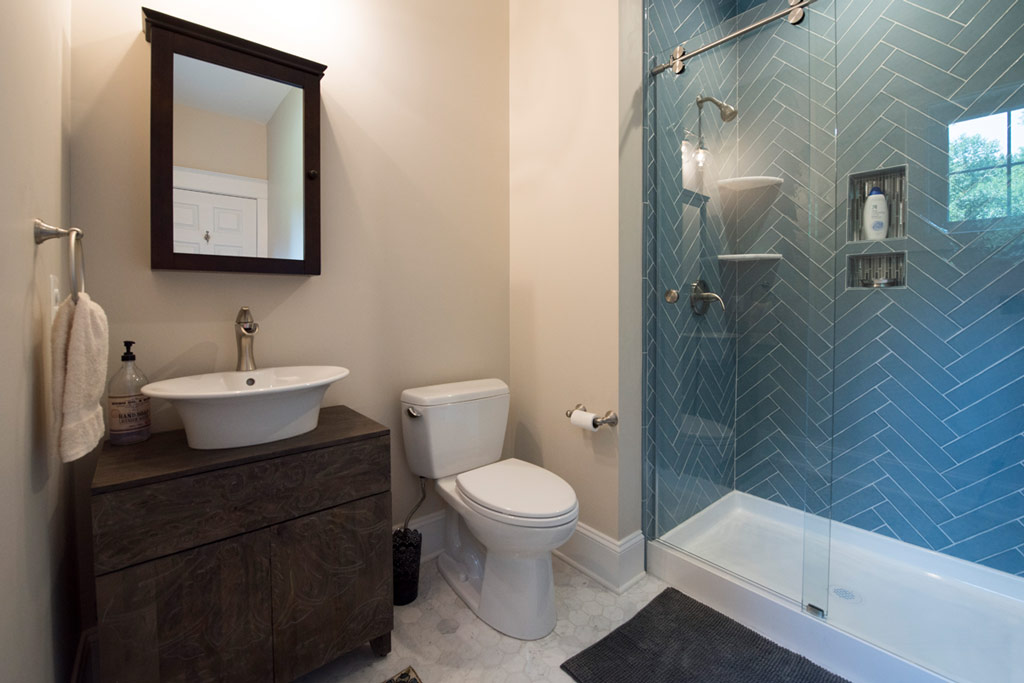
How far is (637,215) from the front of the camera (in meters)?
1.79

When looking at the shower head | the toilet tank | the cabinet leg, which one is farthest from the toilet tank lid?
the shower head

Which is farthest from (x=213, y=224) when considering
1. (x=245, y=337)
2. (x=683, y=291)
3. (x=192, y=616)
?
(x=683, y=291)

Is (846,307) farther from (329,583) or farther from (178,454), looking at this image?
(178,454)

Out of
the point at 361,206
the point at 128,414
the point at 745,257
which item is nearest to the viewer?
the point at 128,414

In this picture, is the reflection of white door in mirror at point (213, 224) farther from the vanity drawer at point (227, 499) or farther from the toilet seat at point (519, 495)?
the toilet seat at point (519, 495)

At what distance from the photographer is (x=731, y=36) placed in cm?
169

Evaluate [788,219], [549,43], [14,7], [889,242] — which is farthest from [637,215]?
[14,7]

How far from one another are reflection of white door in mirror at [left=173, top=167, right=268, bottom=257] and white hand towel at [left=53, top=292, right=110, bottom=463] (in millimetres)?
515

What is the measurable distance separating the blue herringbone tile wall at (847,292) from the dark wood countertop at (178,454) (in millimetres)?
1222

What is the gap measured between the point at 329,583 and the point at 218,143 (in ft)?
4.53

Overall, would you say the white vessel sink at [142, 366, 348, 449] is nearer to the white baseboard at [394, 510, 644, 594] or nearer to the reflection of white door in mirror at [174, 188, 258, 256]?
the reflection of white door in mirror at [174, 188, 258, 256]

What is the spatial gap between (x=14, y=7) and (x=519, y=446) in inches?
79.7

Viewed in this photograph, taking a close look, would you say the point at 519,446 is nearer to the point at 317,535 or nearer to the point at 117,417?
the point at 317,535

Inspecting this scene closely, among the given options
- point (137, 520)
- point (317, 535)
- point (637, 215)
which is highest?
point (637, 215)
